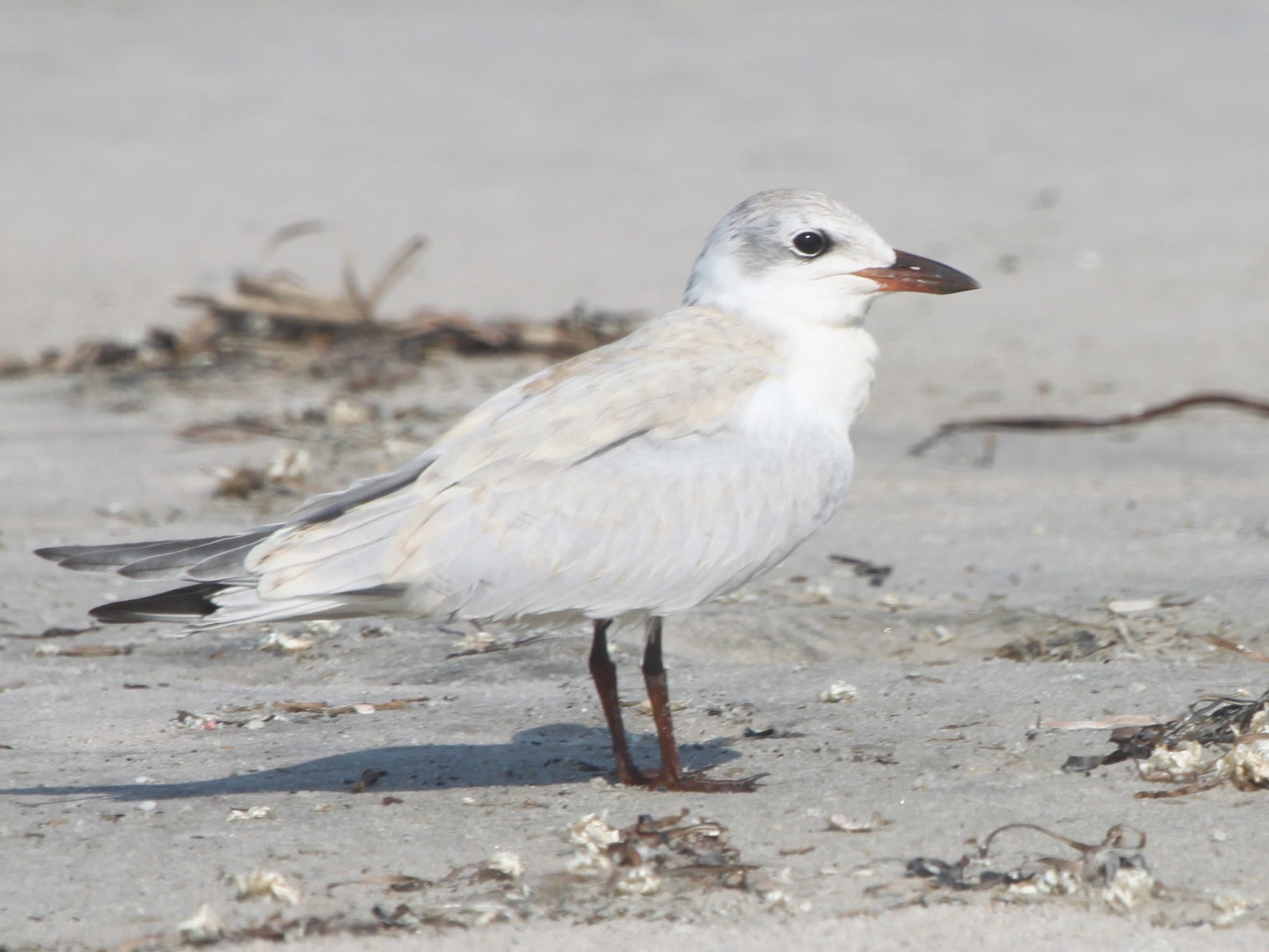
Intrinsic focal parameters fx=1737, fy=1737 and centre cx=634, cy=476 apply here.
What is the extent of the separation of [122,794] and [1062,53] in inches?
512

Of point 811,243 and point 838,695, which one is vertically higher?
point 811,243

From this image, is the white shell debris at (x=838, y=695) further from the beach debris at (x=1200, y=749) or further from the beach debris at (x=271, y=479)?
the beach debris at (x=271, y=479)

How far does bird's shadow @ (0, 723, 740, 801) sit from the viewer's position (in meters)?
3.59

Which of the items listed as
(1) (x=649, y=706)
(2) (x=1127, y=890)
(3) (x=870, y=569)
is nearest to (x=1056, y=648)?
(3) (x=870, y=569)

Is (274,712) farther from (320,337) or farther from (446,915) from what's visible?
(320,337)

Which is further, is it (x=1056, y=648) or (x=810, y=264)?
(x=1056, y=648)

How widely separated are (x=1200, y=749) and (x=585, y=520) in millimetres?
1310

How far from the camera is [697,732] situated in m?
4.07

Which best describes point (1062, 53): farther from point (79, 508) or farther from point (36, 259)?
point (79, 508)

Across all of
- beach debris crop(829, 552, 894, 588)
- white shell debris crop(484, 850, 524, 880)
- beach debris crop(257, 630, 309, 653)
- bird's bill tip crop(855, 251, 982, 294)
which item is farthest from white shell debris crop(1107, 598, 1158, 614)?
white shell debris crop(484, 850, 524, 880)

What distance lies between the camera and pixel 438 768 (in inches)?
149

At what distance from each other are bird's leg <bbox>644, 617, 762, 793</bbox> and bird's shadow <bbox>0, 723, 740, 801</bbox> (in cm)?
17

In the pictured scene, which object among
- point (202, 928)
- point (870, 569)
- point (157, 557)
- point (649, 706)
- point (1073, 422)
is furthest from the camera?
point (1073, 422)

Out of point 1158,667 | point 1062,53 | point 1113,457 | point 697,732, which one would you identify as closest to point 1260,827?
point 1158,667
